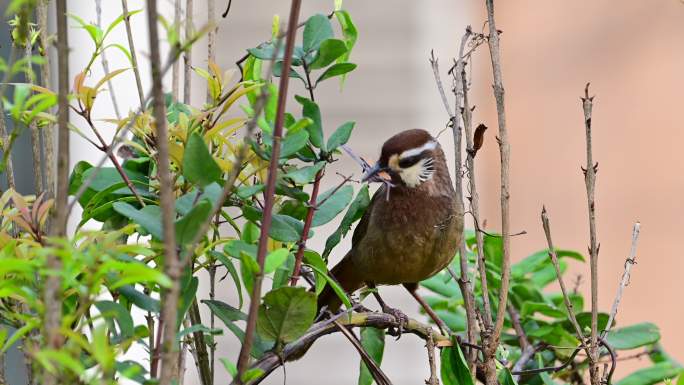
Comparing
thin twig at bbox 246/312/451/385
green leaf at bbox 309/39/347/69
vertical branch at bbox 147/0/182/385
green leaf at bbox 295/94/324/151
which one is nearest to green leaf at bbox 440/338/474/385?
thin twig at bbox 246/312/451/385

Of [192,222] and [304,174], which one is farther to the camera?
[304,174]

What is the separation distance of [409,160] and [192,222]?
1470mm

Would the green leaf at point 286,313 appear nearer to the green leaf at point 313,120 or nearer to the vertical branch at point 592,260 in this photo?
the green leaf at point 313,120

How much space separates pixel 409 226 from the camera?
2.81 m

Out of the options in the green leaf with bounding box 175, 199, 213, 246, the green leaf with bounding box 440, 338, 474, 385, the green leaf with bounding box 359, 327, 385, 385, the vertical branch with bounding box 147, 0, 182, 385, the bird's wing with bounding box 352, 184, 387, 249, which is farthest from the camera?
the bird's wing with bounding box 352, 184, 387, 249

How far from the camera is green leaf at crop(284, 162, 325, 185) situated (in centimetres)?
159

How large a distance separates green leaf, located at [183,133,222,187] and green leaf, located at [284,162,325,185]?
10.7 inches

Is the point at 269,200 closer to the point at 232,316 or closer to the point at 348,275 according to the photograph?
the point at 232,316

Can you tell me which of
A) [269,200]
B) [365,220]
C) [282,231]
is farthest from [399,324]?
[365,220]

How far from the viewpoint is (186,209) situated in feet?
4.67

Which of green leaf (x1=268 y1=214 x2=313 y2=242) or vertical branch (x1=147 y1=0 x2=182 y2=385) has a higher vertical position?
vertical branch (x1=147 y1=0 x2=182 y2=385)

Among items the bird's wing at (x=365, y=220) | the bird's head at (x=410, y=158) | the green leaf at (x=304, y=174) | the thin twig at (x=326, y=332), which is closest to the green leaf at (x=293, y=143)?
the green leaf at (x=304, y=174)

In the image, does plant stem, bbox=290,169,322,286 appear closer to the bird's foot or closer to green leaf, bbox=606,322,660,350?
the bird's foot

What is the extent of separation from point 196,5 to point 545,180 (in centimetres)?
262
